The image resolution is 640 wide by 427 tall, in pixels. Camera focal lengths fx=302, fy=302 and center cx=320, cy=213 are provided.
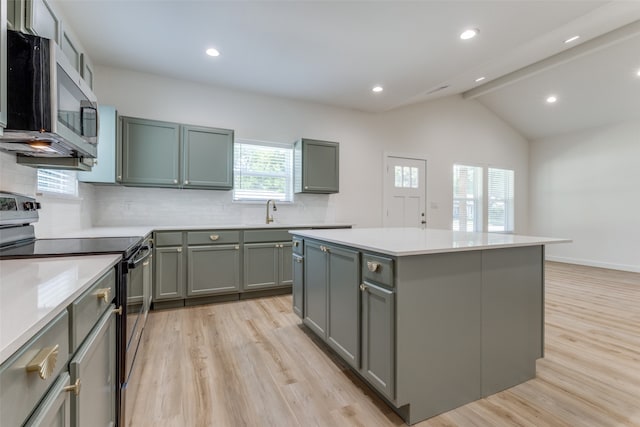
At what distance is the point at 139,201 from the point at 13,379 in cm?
349

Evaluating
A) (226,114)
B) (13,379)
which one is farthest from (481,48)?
(13,379)

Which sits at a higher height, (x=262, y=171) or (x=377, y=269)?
(x=262, y=171)

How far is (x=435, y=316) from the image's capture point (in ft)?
5.33

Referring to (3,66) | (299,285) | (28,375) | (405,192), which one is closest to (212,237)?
(299,285)

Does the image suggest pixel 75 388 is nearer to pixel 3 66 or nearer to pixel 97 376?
pixel 97 376

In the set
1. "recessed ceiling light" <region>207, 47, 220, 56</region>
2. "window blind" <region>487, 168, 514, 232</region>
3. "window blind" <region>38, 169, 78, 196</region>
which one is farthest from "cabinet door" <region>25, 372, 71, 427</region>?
"window blind" <region>487, 168, 514, 232</region>

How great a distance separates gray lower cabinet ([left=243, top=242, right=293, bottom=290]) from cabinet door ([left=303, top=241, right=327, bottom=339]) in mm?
1164

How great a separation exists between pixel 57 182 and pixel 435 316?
3.16 m

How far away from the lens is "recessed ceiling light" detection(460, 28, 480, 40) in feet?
9.48

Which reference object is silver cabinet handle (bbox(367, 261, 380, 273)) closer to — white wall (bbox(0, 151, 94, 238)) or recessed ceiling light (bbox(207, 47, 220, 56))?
white wall (bbox(0, 151, 94, 238))

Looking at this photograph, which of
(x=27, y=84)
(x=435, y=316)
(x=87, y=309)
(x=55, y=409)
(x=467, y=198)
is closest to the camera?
(x=55, y=409)

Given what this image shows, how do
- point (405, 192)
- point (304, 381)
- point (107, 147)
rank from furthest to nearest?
1. point (405, 192)
2. point (107, 147)
3. point (304, 381)

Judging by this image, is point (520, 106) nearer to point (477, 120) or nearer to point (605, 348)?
point (477, 120)

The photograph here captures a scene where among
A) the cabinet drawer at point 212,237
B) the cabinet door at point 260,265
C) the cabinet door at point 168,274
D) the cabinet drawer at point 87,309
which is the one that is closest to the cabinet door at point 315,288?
the cabinet door at point 260,265
